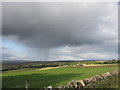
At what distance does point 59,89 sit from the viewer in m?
12.4

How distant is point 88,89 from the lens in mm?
13539

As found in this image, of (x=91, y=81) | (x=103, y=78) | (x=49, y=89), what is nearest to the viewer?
(x=49, y=89)

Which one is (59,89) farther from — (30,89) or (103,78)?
(103,78)

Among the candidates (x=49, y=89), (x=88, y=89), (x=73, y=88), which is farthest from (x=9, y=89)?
(x=88, y=89)

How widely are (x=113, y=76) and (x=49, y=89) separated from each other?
11.2m

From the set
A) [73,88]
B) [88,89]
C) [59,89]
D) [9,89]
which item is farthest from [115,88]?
[9,89]

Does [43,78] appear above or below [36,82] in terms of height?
below

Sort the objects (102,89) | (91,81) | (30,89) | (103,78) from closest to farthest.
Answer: (102,89), (30,89), (91,81), (103,78)

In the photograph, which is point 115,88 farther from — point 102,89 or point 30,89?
point 30,89

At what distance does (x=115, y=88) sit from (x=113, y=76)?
20.2 feet

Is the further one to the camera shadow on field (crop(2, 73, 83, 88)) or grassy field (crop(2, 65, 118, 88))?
grassy field (crop(2, 65, 118, 88))

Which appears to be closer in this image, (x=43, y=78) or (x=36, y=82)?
(x=36, y=82)

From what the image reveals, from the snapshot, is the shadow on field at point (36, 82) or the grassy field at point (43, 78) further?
the grassy field at point (43, 78)

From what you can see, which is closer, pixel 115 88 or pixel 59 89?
pixel 59 89
